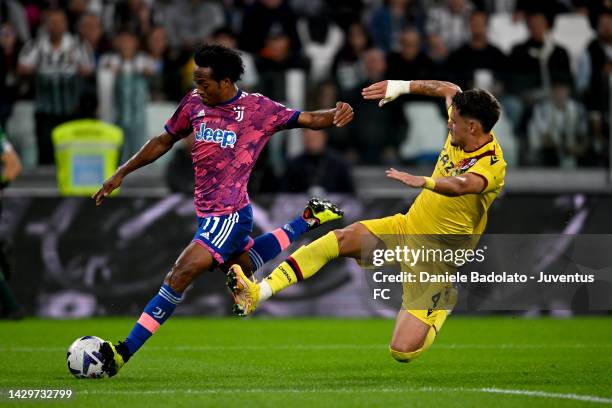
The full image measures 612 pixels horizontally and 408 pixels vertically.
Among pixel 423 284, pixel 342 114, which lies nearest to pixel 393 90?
pixel 342 114

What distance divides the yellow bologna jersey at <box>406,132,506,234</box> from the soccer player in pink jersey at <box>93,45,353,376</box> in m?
0.82

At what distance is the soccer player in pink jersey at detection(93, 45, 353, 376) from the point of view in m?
8.60

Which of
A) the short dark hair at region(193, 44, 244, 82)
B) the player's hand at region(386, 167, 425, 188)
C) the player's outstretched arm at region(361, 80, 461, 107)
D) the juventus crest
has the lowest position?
the juventus crest

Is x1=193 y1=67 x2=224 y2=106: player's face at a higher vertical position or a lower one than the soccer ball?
higher

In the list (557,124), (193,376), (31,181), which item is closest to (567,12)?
(557,124)

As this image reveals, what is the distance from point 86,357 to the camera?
8.30 meters

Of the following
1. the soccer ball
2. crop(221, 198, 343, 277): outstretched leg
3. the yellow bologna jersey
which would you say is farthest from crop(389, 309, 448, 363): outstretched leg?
the soccer ball

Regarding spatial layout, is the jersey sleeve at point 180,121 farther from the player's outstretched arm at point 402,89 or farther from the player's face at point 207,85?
the player's outstretched arm at point 402,89

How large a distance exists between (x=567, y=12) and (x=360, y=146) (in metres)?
5.11

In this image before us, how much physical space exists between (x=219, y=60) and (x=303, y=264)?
1.62m

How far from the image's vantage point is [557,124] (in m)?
15.3

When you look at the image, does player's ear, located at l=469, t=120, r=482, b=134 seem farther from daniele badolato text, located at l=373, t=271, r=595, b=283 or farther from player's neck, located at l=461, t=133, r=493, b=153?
daniele badolato text, located at l=373, t=271, r=595, b=283

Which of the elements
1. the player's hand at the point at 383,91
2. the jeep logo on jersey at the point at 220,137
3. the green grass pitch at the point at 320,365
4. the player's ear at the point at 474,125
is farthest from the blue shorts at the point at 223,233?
the player's ear at the point at 474,125

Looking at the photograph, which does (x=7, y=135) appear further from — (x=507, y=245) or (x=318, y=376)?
(x=318, y=376)
